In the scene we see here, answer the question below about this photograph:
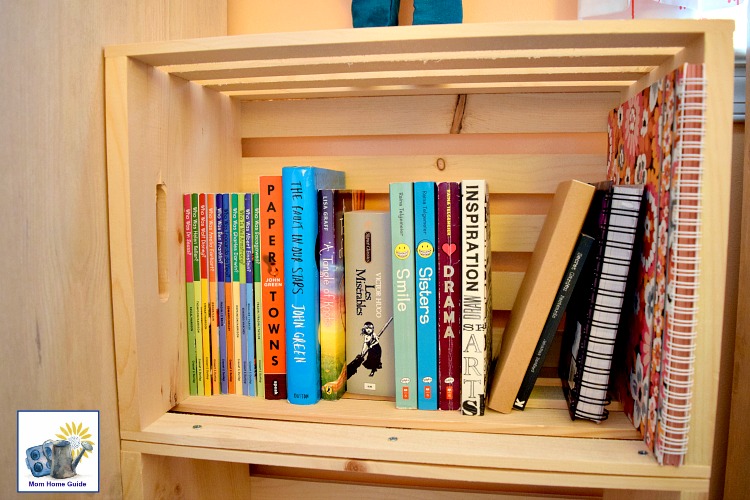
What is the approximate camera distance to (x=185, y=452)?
2.65 feet

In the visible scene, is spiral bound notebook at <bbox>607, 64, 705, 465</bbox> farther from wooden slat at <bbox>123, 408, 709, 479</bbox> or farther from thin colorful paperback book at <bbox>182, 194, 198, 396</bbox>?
thin colorful paperback book at <bbox>182, 194, 198, 396</bbox>

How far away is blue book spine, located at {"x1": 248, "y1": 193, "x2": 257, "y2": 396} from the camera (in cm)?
89

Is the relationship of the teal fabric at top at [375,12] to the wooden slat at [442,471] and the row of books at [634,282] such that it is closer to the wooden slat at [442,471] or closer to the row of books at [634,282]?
the row of books at [634,282]

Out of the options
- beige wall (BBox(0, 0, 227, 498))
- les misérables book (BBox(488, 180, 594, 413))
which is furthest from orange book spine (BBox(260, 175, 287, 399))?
les misérables book (BBox(488, 180, 594, 413))

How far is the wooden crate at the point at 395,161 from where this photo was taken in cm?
70

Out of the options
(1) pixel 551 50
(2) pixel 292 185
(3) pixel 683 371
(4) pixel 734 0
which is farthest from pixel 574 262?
(4) pixel 734 0

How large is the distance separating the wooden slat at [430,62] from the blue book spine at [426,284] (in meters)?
0.19

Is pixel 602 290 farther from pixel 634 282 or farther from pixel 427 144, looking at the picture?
pixel 427 144

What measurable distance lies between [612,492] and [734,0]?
0.86 meters

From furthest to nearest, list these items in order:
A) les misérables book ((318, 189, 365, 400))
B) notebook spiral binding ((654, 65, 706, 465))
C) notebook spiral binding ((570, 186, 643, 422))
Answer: les misérables book ((318, 189, 365, 400))
notebook spiral binding ((570, 186, 643, 422))
notebook spiral binding ((654, 65, 706, 465))

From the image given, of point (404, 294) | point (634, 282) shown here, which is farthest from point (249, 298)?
point (634, 282)

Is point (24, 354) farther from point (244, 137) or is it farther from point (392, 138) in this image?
point (392, 138)

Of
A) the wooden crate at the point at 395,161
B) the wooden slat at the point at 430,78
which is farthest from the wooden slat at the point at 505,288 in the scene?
the wooden slat at the point at 430,78

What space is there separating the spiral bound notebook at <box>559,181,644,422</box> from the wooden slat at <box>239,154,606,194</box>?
0.20 metres
